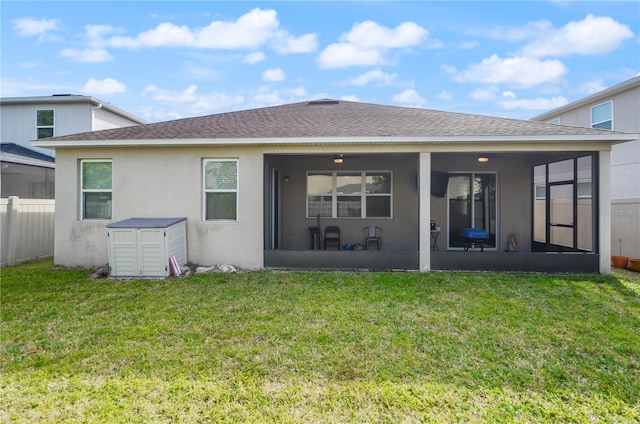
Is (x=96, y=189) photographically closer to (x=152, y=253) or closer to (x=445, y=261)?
(x=152, y=253)

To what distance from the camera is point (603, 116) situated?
1020 cm

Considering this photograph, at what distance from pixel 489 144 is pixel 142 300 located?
6.65 meters

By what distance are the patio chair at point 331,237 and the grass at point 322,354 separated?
331cm

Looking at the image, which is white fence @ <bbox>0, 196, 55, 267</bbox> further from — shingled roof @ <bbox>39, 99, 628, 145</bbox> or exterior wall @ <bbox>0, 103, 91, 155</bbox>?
exterior wall @ <bbox>0, 103, 91, 155</bbox>

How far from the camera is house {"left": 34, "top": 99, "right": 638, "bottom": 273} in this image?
6.51 metres

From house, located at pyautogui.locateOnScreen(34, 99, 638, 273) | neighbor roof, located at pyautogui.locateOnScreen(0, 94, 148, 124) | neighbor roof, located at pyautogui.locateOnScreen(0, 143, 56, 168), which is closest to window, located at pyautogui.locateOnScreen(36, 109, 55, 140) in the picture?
neighbor roof, located at pyautogui.locateOnScreen(0, 94, 148, 124)

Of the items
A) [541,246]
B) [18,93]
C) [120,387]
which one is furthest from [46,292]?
[18,93]

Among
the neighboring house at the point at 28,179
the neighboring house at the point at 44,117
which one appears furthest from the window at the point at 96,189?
the neighboring house at the point at 44,117

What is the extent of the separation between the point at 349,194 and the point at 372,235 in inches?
49.1

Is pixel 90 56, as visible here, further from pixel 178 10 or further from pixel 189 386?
pixel 189 386

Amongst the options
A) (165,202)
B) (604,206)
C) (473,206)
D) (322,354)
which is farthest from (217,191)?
(604,206)

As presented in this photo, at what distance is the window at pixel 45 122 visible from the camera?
40.7ft

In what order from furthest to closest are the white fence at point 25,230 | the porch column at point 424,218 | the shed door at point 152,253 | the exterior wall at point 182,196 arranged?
1. the white fence at point 25,230
2. the exterior wall at point 182,196
3. the porch column at point 424,218
4. the shed door at point 152,253

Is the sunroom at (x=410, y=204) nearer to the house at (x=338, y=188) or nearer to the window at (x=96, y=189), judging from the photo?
the house at (x=338, y=188)
